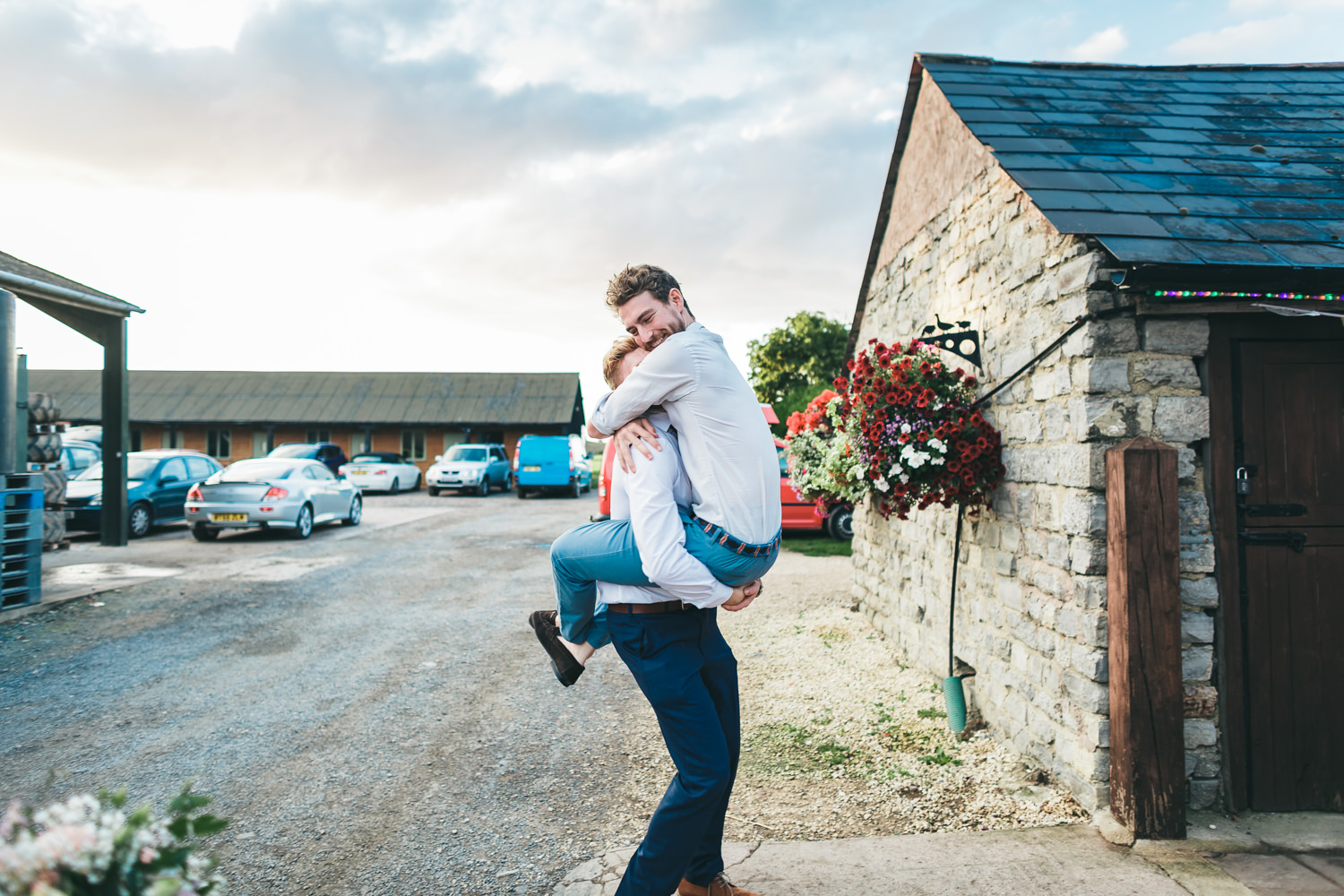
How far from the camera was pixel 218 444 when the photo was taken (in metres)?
32.6

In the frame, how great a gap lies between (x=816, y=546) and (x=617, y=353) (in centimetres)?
1028

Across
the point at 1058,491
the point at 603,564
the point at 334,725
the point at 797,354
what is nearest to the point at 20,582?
the point at 334,725

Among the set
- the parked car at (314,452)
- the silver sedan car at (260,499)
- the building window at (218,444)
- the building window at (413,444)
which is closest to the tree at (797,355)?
the building window at (413,444)

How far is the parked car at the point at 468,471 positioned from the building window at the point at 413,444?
8316 millimetres

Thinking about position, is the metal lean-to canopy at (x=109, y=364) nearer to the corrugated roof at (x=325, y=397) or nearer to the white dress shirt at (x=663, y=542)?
the white dress shirt at (x=663, y=542)

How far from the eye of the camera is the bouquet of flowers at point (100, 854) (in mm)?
1011

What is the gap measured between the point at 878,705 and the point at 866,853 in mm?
2065

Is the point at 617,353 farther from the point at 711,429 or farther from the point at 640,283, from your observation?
the point at 711,429

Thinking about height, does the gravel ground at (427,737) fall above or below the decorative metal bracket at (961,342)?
below

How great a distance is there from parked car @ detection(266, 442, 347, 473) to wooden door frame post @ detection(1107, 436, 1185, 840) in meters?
19.5

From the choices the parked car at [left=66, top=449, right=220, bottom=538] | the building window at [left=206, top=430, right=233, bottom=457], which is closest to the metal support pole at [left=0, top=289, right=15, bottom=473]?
the parked car at [left=66, top=449, right=220, bottom=538]

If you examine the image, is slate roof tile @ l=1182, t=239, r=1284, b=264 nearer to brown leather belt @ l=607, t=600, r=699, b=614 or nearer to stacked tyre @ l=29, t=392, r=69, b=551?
brown leather belt @ l=607, t=600, r=699, b=614

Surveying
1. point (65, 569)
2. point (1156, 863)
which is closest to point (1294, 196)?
point (1156, 863)

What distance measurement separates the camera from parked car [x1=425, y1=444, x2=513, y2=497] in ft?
77.2
